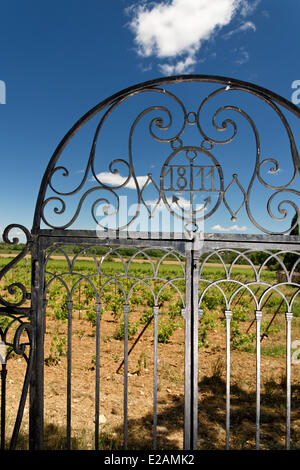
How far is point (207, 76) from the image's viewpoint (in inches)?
87.8

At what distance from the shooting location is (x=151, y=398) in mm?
4695

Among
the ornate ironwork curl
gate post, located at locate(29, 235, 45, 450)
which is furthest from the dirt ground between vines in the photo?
the ornate ironwork curl

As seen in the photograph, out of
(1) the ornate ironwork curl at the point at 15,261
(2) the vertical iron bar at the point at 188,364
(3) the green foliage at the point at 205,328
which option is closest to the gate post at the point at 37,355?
(1) the ornate ironwork curl at the point at 15,261

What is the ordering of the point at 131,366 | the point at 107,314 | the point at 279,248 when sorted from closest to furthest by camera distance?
1. the point at 279,248
2. the point at 131,366
3. the point at 107,314

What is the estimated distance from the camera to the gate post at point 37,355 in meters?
2.21

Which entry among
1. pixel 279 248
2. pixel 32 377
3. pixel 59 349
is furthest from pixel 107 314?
pixel 279 248

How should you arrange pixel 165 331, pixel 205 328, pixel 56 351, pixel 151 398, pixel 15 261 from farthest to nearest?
pixel 205 328 → pixel 165 331 → pixel 56 351 → pixel 151 398 → pixel 15 261

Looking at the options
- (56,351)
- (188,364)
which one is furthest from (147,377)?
(188,364)

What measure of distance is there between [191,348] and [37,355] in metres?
1.13

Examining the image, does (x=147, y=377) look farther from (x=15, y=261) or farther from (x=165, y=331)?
(x=15, y=261)

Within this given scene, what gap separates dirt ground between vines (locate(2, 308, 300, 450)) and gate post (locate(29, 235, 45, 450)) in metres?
1.49

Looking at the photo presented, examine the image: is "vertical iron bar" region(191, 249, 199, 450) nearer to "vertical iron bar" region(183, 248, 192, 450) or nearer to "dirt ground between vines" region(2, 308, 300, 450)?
"vertical iron bar" region(183, 248, 192, 450)

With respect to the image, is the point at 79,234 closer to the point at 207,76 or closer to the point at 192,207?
the point at 192,207
